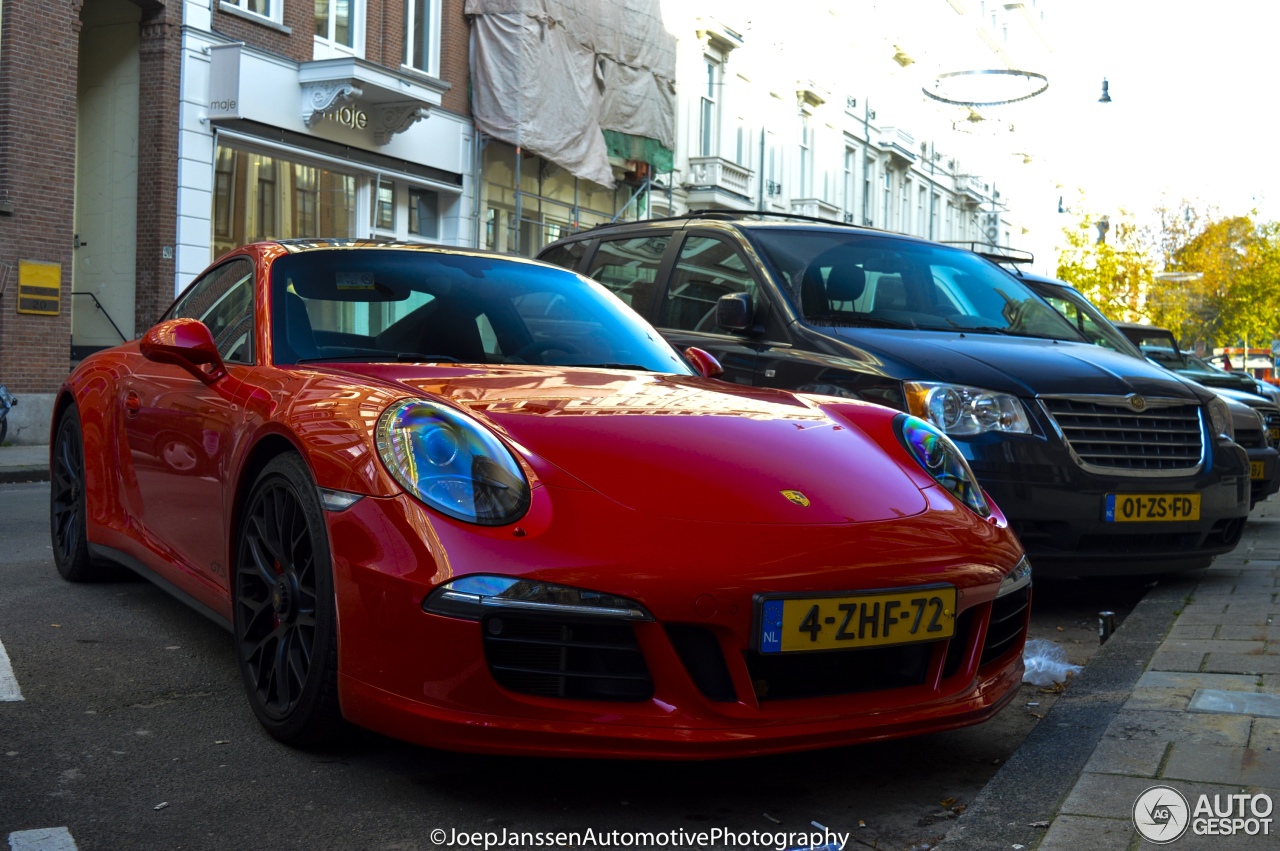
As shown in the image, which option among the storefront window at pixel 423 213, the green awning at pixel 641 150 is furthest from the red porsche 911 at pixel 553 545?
the green awning at pixel 641 150

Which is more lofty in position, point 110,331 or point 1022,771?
point 110,331

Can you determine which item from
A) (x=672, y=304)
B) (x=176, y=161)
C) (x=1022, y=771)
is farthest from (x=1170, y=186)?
(x=1022, y=771)

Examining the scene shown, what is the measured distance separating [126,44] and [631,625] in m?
15.8

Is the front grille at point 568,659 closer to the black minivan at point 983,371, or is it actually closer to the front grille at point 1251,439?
the black minivan at point 983,371

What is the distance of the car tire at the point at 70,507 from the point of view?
17.7 ft

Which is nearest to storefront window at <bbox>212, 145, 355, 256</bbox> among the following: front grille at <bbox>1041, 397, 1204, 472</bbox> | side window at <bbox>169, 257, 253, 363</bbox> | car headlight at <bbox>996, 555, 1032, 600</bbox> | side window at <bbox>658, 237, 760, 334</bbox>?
side window at <bbox>658, 237, 760, 334</bbox>

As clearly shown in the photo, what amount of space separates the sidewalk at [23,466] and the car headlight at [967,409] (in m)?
8.53

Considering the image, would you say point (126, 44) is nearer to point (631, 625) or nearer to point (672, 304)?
point (672, 304)

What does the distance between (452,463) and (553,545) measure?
0.36m

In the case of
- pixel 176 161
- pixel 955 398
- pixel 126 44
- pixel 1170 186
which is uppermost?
pixel 1170 186

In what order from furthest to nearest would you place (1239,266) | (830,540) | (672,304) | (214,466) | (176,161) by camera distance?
(1239,266)
(176,161)
(672,304)
(214,466)
(830,540)

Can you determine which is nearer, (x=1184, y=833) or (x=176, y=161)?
(x=1184, y=833)

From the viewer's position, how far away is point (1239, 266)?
1997 inches

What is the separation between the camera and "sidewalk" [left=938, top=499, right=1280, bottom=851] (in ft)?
9.02
